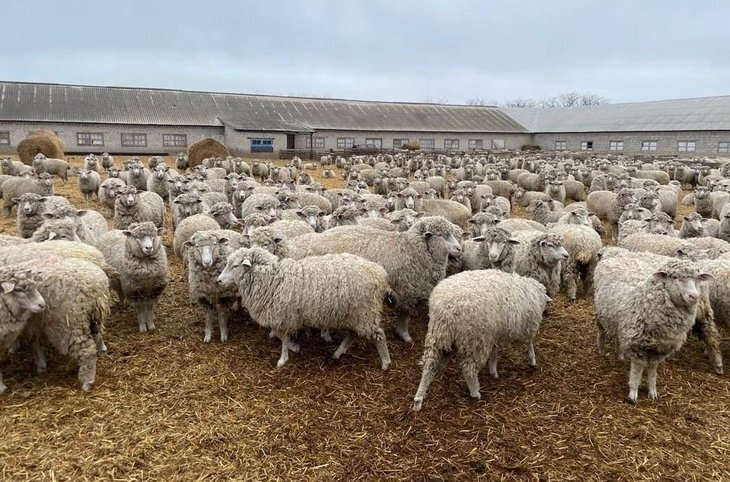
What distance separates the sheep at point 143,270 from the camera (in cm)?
723

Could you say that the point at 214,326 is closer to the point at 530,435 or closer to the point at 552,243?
the point at 530,435

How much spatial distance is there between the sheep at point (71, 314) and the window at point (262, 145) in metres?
42.0

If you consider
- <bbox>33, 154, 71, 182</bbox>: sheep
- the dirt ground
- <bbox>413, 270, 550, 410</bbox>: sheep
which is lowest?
the dirt ground

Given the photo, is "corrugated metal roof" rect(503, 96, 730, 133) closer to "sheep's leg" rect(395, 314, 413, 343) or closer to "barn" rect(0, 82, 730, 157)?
"barn" rect(0, 82, 730, 157)

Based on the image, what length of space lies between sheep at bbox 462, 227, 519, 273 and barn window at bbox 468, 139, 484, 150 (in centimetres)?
5348

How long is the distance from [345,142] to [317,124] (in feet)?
11.9

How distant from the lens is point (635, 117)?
56.3 metres

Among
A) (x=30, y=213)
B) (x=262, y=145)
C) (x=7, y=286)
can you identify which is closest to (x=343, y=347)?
(x=7, y=286)

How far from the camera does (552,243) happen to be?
25.2 feet

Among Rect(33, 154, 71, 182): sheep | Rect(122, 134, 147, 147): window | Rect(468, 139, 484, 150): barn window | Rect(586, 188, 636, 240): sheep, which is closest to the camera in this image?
Rect(586, 188, 636, 240): sheep

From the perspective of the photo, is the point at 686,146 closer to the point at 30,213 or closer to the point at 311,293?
the point at 311,293

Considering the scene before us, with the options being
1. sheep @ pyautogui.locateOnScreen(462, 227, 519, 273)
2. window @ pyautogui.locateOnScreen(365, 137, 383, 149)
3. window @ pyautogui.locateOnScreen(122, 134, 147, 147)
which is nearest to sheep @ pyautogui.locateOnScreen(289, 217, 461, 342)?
sheep @ pyautogui.locateOnScreen(462, 227, 519, 273)

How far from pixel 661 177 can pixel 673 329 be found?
22.9 meters

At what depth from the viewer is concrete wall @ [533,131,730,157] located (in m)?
47.1
